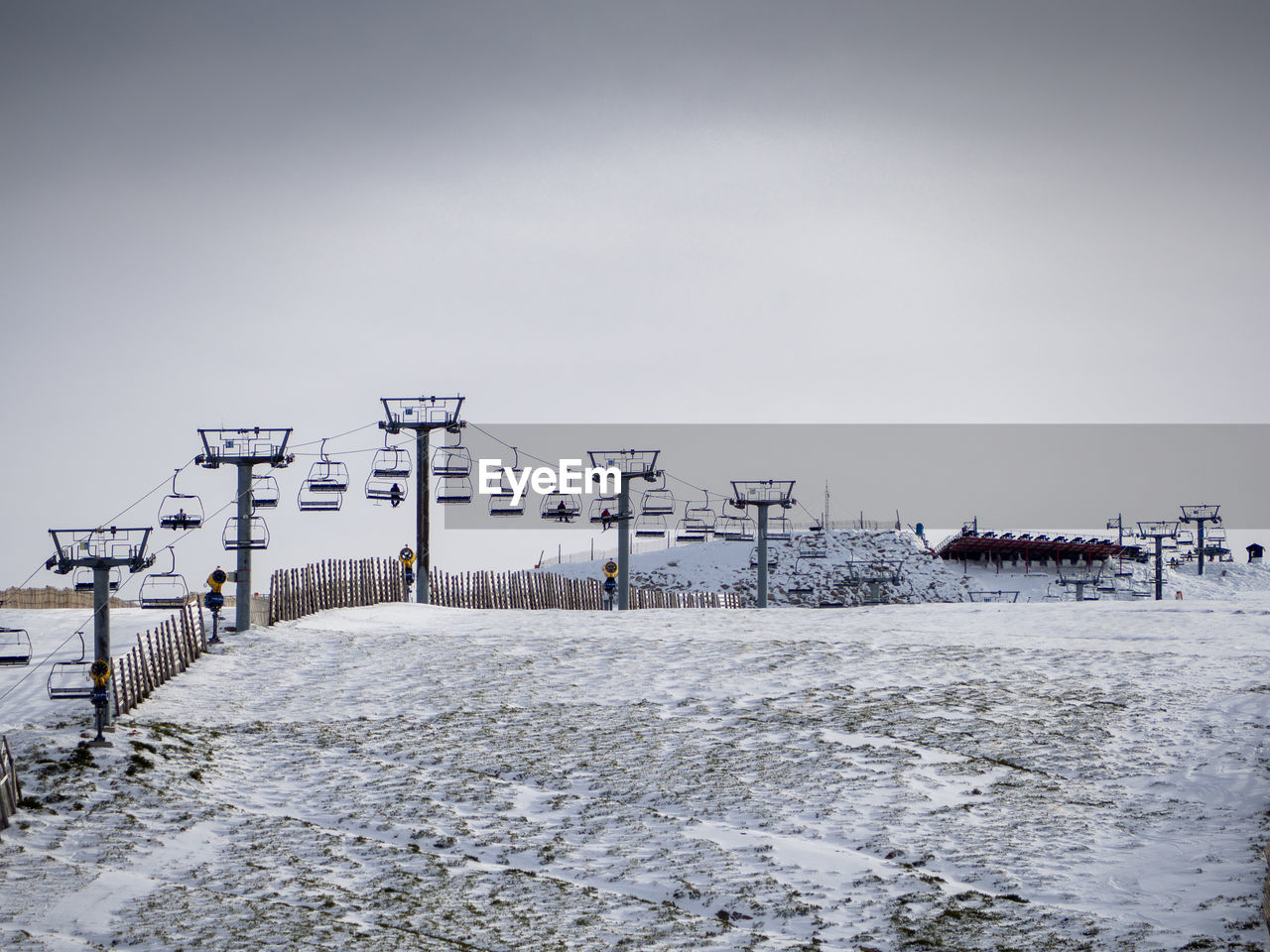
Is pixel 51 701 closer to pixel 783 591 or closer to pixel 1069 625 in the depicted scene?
pixel 1069 625

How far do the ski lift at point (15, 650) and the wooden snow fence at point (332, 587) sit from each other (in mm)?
5053

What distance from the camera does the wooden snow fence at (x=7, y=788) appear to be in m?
12.4

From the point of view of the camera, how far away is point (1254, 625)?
24906 mm

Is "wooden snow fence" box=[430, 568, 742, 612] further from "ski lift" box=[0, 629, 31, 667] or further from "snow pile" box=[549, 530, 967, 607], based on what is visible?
"snow pile" box=[549, 530, 967, 607]

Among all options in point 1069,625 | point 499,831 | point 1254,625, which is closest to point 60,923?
point 499,831

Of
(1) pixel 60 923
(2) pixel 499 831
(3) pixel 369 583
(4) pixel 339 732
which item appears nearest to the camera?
(1) pixel 60 923

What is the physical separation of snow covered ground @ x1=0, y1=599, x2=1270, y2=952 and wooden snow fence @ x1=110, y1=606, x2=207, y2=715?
1.63ft

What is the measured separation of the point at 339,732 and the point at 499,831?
4.85 meters

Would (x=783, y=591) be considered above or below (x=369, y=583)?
below

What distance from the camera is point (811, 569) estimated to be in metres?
68.8

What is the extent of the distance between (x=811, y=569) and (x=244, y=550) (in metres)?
49.7

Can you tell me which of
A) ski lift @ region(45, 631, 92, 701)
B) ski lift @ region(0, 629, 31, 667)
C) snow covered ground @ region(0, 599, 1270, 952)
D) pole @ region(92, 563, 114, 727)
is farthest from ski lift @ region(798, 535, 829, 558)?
pole @ region(92, 563, 114, 727)

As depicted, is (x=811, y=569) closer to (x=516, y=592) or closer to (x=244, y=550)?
(x=516, y=592)

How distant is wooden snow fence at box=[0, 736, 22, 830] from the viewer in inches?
488
